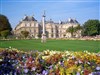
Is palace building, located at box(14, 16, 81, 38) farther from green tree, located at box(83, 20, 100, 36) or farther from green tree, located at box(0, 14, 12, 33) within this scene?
green tree, located at box(0, 14, 12, 33)

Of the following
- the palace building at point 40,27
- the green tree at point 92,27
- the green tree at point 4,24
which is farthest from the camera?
the palace building at point 40,27

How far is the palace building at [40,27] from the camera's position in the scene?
116250 millimetres

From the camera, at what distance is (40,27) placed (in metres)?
120

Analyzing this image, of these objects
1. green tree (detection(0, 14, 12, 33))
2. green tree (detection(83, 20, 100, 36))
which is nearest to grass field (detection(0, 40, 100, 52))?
green tree (detection(0, 14, 12, 33))

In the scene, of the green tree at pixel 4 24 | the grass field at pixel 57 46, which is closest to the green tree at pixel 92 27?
the green tree at pixel 4 24

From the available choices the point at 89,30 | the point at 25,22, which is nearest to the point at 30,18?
the point at 25,22

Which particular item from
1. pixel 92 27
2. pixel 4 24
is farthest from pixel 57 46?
pixel 92 27

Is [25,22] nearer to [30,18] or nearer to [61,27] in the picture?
[30,18]

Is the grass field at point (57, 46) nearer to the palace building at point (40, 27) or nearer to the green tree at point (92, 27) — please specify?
the green tree at point (92, 27)

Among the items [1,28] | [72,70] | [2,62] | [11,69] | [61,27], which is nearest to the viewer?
[72,70]

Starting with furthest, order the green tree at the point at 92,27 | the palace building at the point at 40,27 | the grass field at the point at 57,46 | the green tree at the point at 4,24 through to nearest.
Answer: the palace building at the point at 40,27, the green tree at the point at 92,27, the green tree at the point at 4,24, the grass field at the point at 57,46

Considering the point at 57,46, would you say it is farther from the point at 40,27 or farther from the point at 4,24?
the point at 40,27

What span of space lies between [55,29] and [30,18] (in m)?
14.9

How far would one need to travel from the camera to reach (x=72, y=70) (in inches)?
180
